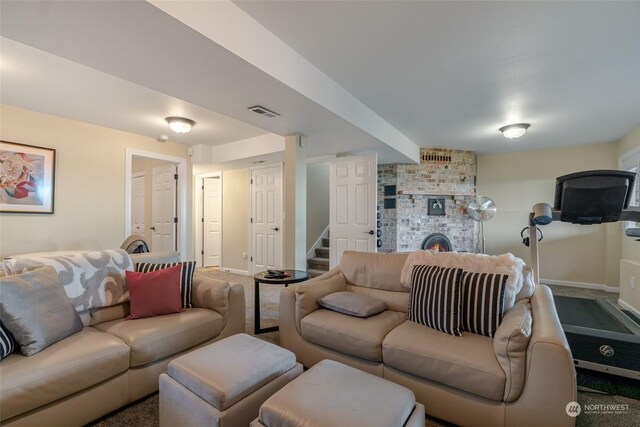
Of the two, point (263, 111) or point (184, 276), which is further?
point (263, 111)

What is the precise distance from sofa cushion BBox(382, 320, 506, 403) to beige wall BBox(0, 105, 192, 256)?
3.99 meters

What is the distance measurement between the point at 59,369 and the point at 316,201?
490 cm

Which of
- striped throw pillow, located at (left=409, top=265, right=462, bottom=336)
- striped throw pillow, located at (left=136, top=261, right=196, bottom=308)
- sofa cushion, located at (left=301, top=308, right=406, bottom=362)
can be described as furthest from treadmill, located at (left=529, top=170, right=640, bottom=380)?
striped throw pillow, located at (left=136, top=261, right=196, bottom=308)

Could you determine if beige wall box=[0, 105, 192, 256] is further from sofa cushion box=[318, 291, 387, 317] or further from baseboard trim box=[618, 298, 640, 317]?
baseboard trim box=[618, 298, 640, 317]

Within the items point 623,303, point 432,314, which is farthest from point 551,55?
point 623,303

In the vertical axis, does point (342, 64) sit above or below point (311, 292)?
above

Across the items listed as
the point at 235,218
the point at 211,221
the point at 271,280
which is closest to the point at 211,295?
the point at 271,280

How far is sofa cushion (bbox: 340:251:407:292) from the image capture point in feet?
7.50

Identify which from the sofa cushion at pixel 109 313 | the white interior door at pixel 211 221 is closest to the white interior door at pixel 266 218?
the white interior door at pixel 211 221

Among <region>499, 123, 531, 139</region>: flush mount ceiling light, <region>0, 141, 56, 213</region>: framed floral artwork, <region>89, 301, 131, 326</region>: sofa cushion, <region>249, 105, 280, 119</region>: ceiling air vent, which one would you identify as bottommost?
<region>89, 301, 131, 326</region>: sofa cushion

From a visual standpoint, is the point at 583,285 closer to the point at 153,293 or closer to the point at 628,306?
the point at 628,306

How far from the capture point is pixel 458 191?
5145 millimetres

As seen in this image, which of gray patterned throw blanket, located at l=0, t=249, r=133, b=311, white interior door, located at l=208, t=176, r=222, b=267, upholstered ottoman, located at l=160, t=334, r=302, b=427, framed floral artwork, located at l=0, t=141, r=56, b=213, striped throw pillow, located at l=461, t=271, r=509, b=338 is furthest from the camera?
white interior door, located at l=208, t=176, r=222, b=267

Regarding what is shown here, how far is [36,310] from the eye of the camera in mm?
1534
